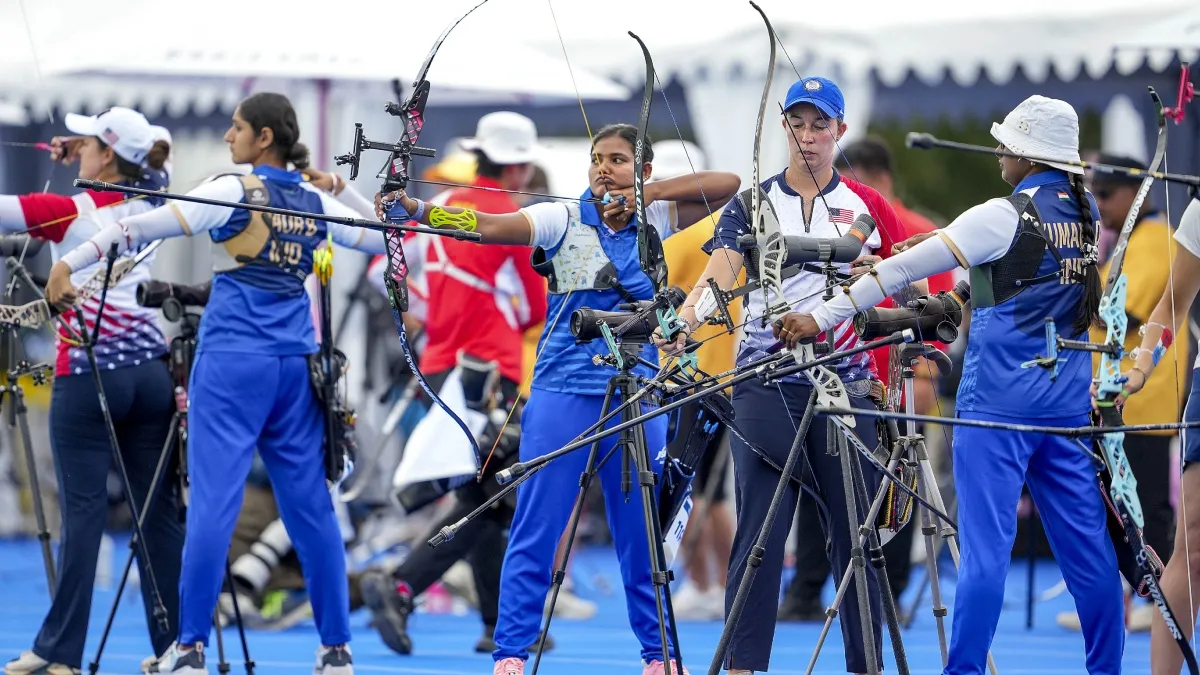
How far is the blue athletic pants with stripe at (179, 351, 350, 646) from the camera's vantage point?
16.4 feet

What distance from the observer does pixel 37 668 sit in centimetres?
527

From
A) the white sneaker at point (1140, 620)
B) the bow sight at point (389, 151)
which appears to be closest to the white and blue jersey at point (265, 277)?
the bow sight at point (389, 151)

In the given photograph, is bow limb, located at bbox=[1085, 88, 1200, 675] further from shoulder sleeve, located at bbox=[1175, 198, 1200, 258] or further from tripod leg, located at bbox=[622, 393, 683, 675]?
tripod leg, located at bbox=[622, 393, 683, 675]

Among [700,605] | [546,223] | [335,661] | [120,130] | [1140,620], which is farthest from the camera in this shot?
[700,605]

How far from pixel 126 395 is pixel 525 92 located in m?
2.71

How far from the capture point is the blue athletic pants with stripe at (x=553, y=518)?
4594 mm

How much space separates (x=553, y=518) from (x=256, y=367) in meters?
1.08

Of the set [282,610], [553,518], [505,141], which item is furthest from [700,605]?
[553,518]

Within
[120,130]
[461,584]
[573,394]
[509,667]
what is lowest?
[461,584]

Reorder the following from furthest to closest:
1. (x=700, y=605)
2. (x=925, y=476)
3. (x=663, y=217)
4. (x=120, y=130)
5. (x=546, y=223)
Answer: (x=700, y=605)
(x=120, y=130)
(x=663, y=217)
(x=546, y=223)
(x=925, y=476)

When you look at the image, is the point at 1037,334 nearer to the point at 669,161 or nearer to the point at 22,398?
the point at 22,398

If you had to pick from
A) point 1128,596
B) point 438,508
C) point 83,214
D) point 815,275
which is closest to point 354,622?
point 438,508

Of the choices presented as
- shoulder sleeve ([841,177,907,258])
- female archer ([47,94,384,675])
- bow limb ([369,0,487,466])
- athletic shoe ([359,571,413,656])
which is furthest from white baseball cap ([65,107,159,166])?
shoulder sleeve ([841,177,907,258])

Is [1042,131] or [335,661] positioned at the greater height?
[1042,131]
